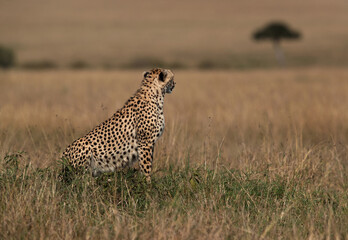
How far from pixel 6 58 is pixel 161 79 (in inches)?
946

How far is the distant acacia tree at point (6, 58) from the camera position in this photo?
87.6ft

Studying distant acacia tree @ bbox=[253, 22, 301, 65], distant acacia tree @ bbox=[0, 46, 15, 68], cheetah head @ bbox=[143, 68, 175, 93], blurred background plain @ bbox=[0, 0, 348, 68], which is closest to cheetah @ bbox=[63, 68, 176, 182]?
cheetah head @ bbox=[143, 68, 175, 93]

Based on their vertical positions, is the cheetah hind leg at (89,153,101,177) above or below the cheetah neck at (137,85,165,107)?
below

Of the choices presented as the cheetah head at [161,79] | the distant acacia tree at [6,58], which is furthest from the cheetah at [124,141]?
the distant acacia tree at [6,58]

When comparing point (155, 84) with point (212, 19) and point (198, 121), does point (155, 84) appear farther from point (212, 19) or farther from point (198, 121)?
point (212, 19)

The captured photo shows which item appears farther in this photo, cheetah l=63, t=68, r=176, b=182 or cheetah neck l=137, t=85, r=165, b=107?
cheetah neck l=137, t=85, r=165, b=107

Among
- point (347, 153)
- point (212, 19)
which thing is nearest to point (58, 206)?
point (347, 153)

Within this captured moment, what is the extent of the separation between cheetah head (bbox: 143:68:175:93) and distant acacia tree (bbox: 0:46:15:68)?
23873 mm

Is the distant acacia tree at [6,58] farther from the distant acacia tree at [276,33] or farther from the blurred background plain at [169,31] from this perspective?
the distant acacia tree at [276,33]

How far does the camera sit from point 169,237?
9.98 feet

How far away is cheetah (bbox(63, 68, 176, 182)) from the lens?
4.09 m

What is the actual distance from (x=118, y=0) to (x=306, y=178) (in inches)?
2555

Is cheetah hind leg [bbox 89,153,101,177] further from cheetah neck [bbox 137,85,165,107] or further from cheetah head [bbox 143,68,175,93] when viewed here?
cheetah head [bbox 143,68,175,93]

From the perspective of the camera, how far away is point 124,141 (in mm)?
4164
